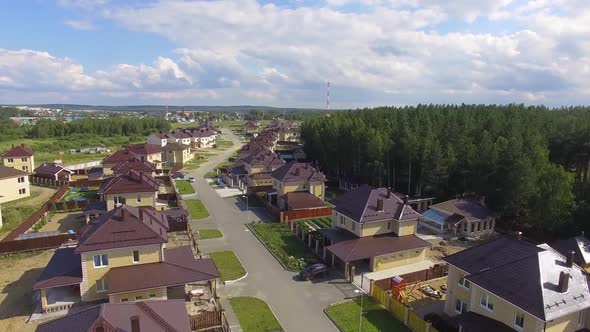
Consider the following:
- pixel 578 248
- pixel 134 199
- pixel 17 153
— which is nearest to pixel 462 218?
pixel 578 248

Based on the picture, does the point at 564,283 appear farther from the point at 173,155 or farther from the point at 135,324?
the point at 173,155

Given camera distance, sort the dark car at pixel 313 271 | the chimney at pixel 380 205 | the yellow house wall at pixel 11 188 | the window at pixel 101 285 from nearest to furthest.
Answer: the window at pixel 101 285 < the dark car at pixel 313 271 < the chimney at pixel 380 205 < the yellow house wall at pixel 11 188

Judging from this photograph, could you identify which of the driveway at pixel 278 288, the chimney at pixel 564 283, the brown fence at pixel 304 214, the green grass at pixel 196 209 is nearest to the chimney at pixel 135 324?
the driveway at pixel 278 288

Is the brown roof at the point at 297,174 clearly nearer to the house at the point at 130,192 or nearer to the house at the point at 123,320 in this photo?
the house at the point at 130,192

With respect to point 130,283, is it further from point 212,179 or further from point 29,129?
point 29,129

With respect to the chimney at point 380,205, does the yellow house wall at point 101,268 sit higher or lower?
lower

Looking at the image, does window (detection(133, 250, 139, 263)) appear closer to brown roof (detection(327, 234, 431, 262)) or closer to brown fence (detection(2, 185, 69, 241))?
brown roof (detection(327, 234, 431, 262))

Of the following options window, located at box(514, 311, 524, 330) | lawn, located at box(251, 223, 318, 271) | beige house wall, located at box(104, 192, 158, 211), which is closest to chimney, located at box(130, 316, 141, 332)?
lawn, located at box(251, 223, 318, 271)
